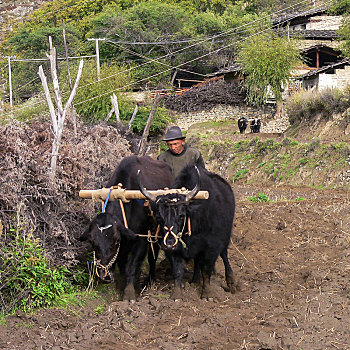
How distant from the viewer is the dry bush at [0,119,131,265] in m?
7.57

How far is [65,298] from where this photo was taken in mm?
7496

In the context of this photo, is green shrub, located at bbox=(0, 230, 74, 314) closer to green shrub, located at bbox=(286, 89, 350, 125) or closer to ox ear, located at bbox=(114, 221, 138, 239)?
ox ear, located at bbox=(114, 221, 138, 239)

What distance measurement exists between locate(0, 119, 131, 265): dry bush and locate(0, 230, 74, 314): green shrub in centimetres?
19

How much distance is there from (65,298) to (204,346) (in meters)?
2.29

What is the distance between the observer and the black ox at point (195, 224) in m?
7.63

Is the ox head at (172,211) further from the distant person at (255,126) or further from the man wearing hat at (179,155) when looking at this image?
the distant person at (255,126)

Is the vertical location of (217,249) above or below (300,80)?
above

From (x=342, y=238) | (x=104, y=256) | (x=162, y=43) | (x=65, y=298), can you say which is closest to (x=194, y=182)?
(x=104, y=256)

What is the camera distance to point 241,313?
23.5ft

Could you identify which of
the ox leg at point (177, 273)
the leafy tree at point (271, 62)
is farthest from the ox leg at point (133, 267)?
the leafy tree at point (271, 62)

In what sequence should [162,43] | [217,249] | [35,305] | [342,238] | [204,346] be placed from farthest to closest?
[162,43]
[342,238]
[217,249]
[35,305]
[204,346]

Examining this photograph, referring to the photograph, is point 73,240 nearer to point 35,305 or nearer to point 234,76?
point 35,305

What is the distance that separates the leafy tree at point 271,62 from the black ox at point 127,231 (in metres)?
31.7

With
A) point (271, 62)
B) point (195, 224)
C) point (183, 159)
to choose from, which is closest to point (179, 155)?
point (183, 159)
